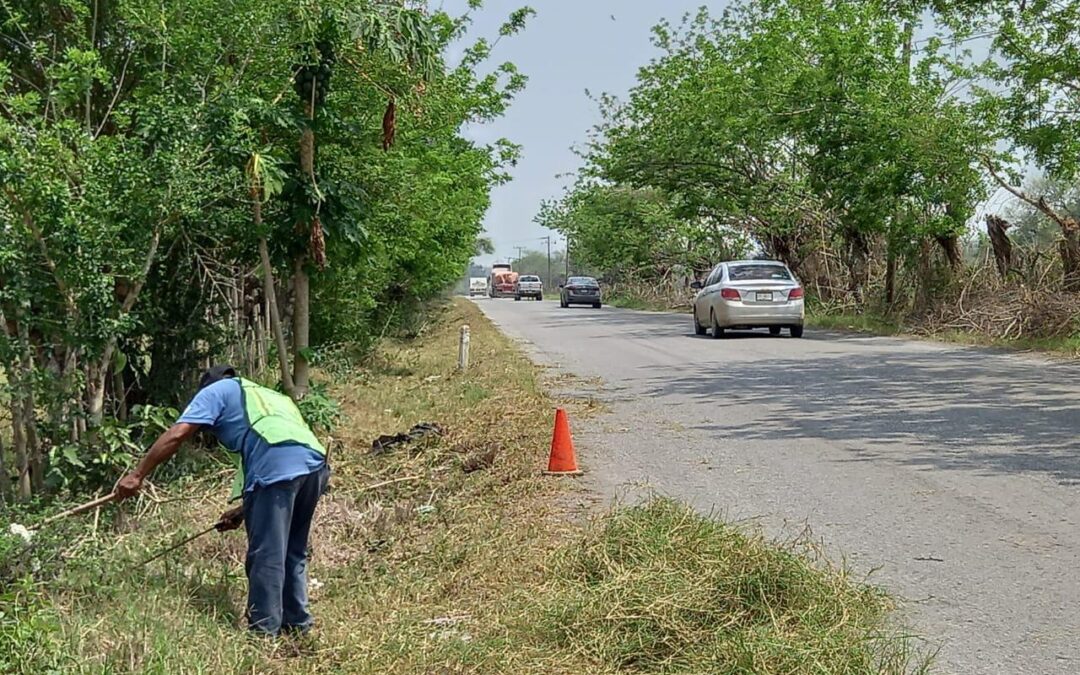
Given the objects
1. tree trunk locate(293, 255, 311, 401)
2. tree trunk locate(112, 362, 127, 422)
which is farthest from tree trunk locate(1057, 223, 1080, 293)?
tree trunk locate(112, 362, 127, 422)

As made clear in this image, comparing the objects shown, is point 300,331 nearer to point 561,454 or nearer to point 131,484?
point 561,454

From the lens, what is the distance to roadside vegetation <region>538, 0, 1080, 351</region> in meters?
17.7

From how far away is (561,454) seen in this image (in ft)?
27.0

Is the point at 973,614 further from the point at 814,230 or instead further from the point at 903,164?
the point at 814,230

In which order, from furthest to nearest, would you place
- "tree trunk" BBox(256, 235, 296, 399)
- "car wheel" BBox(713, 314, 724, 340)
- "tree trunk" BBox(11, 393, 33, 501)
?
"car wheel" BBox(713, 314, 724, 340) → "tree trunk" BBox(256, 235, 296, 399) → "tree trunk" BBox(11, 393, 33, 501)

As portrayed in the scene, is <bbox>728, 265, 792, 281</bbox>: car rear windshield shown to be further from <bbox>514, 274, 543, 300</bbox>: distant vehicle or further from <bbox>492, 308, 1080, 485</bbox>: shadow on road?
<bbox>514, 274, 543, 300</bbox>: distant vehicle

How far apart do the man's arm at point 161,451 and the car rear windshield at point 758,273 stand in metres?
16.8

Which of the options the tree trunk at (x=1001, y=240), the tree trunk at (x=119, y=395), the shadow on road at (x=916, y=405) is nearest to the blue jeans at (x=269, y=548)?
the tree trunk at (x=119, y=395)

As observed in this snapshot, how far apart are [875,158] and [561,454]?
16.6 metres

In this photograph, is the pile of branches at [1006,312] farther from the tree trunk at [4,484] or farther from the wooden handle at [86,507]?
the wooden handle at [86,507]

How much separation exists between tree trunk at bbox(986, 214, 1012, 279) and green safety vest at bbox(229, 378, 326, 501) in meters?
19.5

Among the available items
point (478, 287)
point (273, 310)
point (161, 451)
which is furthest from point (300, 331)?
point (478, 287)

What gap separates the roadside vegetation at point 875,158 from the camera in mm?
17672

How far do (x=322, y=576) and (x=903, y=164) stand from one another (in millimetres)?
18433
